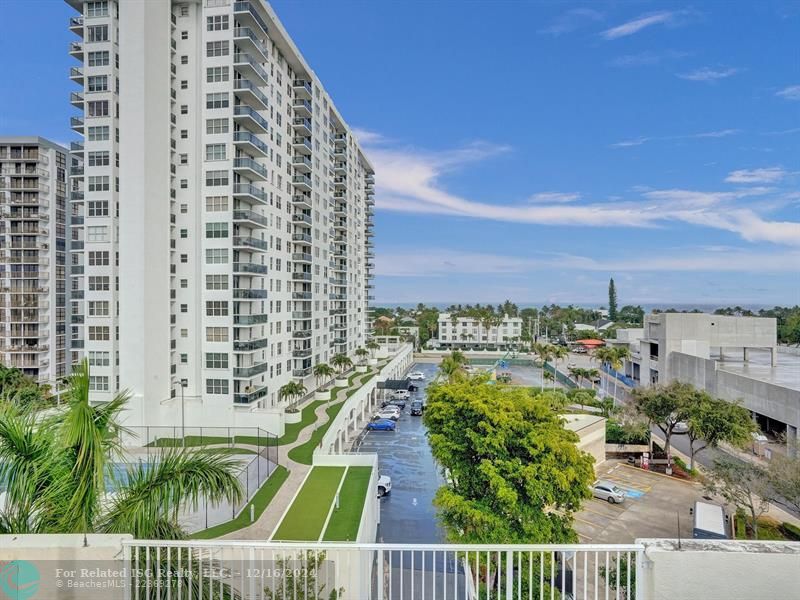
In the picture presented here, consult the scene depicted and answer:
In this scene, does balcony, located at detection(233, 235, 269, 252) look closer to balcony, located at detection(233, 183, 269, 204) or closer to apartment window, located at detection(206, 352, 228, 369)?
balcony, located at detection(233, 183, 269, 204)

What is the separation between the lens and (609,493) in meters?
19.6

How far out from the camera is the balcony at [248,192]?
26562mm

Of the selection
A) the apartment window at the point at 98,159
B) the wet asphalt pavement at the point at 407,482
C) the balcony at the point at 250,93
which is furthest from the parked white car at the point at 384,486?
the balcony at the point at 250,93

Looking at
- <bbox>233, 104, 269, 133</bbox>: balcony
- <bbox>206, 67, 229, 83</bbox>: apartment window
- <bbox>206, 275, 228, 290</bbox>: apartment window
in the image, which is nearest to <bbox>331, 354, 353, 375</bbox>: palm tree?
<bbox>206, 275, 228, 290</bbox>: apartment window

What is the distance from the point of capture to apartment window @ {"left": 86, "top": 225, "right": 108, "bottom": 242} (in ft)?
82.0

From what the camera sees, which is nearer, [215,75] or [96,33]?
[96,33]

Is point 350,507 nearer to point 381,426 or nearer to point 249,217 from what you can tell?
point 381,426

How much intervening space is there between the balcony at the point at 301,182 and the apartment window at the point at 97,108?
12.1 meters

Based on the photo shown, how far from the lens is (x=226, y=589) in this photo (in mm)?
4066

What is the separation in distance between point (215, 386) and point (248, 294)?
210 inches

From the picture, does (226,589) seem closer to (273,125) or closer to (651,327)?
(273,125)

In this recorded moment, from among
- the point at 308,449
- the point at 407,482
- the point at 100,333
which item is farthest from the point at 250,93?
the point at 407,482

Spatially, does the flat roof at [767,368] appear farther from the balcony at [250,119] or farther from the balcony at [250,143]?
the balcony at [250,119]

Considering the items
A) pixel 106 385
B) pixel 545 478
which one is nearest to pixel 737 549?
pixel 545 478
